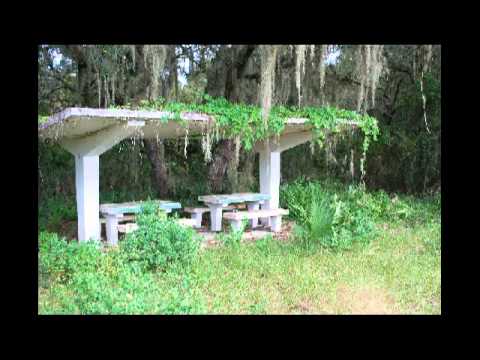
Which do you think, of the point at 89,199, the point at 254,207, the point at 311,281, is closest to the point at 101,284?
the point at 311,281

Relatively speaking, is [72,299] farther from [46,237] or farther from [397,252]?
[397,252]

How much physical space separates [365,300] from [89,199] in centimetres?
425

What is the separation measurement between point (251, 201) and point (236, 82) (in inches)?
99.6

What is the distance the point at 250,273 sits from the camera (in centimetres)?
596

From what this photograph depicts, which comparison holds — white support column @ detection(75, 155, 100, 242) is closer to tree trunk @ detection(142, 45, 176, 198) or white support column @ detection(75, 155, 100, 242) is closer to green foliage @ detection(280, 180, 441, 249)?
green foliage @ detection(280, 180, 441, 249)

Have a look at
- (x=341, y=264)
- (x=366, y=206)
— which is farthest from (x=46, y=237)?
(x=366, y=206)

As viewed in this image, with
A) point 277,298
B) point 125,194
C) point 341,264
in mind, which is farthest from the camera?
point 125,194

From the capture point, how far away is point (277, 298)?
16.8 ft

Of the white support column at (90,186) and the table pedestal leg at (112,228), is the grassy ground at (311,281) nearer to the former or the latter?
the table pedestal leg at (112,228)

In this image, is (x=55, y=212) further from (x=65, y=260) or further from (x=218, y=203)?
(x=65, y=260)

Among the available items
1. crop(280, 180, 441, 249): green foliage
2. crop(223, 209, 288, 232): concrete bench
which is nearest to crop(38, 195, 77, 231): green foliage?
crop(223, 209, 288, 232): concrete bench

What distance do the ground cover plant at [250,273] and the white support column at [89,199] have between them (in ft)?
2.29

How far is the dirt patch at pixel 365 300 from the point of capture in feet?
15.8

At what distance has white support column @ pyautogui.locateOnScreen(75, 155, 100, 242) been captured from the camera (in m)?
7.36
